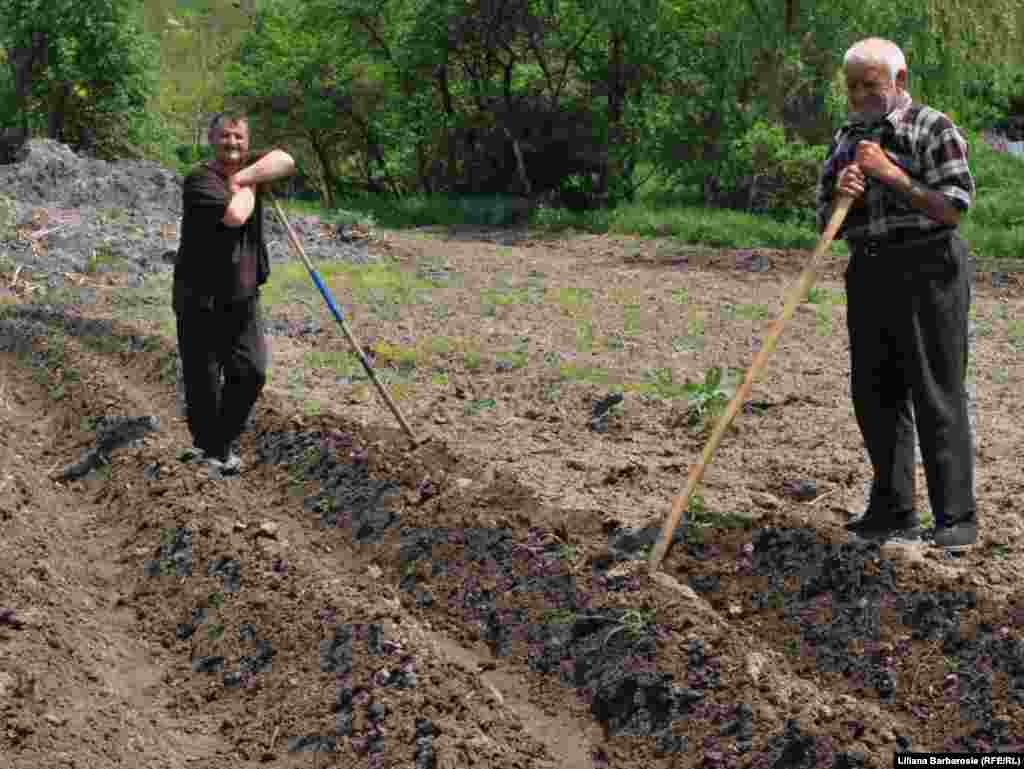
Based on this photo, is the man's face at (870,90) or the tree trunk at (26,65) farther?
the tree trunk at (26,65)

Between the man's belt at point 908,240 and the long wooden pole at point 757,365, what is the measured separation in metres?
0.16

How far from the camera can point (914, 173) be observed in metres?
5.21

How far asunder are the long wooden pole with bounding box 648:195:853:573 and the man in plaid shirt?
128 mm

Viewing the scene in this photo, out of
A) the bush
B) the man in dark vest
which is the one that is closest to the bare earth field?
the man in dark vest

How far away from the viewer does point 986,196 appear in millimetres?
20062

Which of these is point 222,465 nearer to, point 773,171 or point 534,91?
point 773,171

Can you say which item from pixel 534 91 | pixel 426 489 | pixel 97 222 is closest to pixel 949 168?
pixel 426 489

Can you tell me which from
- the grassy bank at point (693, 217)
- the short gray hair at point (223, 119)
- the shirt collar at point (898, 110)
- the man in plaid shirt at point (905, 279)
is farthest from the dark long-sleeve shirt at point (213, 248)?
the grassy bank at point (693, 217)

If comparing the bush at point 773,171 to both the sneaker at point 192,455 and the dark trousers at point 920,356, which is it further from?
the dark trousers at point 920,356

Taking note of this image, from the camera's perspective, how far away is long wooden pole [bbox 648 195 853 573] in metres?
5.18

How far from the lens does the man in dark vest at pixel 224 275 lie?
6.98 metres

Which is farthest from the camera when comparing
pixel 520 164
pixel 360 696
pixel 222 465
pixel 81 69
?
pixel 81 69

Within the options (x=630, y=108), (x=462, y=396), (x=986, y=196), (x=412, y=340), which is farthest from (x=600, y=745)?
(x=630, y=108)

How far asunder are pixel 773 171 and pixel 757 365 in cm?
1467
